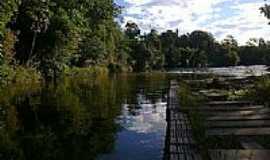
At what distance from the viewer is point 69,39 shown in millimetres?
56875

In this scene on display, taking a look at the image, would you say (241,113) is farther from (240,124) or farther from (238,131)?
(238,131)

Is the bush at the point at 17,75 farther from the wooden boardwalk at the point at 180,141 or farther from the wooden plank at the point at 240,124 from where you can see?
the wooden plank at the point at 240,124

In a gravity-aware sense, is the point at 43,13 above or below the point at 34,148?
above

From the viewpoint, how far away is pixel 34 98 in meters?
30.4

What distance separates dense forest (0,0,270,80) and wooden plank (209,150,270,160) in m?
21.1

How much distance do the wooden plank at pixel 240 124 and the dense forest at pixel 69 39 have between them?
16.0 meters

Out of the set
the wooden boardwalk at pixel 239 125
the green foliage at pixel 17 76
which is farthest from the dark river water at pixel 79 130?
the green foliage at pixel 17 76

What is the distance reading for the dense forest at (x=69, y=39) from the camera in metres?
47.1

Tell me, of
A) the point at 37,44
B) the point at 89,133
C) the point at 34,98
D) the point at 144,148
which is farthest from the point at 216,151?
the point at 37,44

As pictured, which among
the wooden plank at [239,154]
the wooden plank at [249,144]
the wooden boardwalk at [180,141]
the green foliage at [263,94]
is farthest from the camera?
the green foliage at [263,94]

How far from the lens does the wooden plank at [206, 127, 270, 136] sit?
14.0 metres

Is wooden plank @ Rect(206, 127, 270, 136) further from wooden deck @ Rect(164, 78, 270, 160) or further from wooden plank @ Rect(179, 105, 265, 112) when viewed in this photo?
wooden plank @ Rect(179, 105, 265, 112)

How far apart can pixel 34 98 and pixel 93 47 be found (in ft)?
176

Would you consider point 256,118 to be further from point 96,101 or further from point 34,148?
point 96,101
